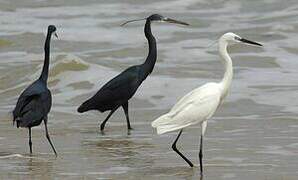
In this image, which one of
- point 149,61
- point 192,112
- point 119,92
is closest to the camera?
point 192,112

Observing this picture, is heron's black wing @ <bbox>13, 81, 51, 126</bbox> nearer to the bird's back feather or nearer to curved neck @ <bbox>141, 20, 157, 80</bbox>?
the bird's back feather

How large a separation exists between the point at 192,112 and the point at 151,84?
16.7 ft

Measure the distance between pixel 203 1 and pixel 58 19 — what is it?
3.49 meters

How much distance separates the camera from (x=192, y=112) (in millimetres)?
7523

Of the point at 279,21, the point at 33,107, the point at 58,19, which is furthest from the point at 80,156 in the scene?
the point at 58,19

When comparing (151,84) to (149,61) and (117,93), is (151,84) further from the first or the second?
(117,93)

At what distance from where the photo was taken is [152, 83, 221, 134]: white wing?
752 centimetres

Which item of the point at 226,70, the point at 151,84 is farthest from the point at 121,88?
the point at 226,70

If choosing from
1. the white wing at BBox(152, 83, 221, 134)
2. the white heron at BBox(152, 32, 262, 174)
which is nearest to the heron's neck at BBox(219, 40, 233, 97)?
the white heron at BBox(152, 32, 262, 174)

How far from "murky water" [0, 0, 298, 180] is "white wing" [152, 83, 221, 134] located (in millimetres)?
392

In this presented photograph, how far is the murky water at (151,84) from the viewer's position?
787 cm

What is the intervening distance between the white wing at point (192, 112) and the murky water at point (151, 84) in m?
0.39

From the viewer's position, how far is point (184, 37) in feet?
55.1

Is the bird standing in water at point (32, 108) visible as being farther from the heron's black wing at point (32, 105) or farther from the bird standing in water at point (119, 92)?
the bird standing in water at point (119, 92)
